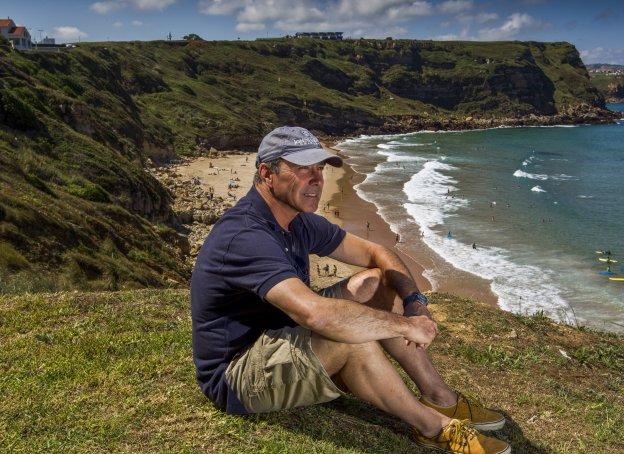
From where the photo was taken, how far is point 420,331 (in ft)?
13.4

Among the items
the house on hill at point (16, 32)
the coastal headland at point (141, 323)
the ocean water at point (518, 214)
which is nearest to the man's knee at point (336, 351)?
the coastal headland at point (141, 323)

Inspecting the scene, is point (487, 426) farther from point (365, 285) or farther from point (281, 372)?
point (281, 372)

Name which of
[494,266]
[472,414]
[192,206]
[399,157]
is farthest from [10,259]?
[399,157]

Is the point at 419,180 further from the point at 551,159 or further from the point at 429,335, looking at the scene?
the point at 429,335

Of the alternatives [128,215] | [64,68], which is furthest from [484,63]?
[128,215]

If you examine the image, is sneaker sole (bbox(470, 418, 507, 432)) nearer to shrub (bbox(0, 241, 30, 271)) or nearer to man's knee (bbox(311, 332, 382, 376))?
man's knee (bbox(311, 332, 382, 376))

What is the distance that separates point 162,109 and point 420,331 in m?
83.9

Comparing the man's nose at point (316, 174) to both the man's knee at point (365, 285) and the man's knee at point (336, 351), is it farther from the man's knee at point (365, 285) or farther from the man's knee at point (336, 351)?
the man's knee at point (336, 351)

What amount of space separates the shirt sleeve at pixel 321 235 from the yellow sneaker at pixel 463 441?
1880mm

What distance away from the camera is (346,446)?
14.2 feet

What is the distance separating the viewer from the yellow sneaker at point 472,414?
4617mm

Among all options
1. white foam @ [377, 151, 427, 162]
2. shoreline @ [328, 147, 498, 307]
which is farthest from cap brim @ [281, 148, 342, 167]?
white foam @ [377, 151, 427, 162]

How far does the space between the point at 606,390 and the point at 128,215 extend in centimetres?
1991

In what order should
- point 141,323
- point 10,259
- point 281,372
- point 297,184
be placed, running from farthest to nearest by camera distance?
point 10,259, point 141,323, point 297,184, point 281,372
